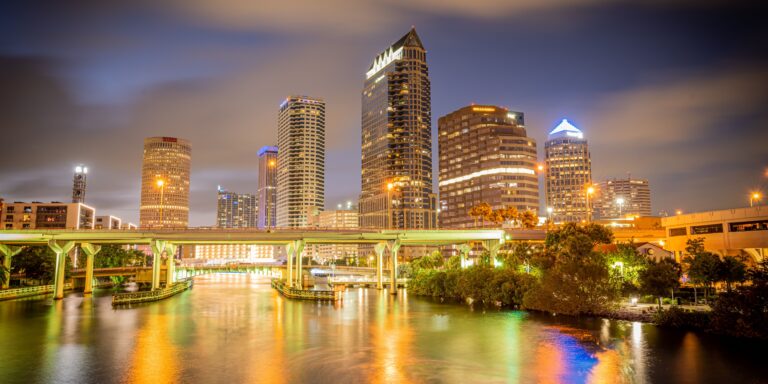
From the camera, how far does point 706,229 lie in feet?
313

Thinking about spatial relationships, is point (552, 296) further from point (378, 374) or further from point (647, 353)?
point (378, 374)

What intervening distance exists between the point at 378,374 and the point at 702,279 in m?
45.6

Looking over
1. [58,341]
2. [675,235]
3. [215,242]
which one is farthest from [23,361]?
[675,235]

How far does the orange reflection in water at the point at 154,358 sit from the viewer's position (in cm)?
3153

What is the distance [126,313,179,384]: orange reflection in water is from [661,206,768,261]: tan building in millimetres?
86285

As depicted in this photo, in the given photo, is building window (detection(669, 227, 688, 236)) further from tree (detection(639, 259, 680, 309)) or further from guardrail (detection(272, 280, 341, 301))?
guardrail (detection(272, 280, 341, 301))

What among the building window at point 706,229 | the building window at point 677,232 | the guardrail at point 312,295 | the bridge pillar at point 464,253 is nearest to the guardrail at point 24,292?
the guardrail at point 312,295

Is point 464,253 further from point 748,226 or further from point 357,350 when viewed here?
point 357,350

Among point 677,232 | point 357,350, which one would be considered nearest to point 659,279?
point 357,350

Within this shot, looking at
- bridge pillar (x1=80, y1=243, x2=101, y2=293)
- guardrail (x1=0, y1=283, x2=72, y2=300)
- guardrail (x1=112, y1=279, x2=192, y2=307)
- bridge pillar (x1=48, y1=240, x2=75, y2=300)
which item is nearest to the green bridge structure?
bridge pillar (x1=48, y1=240, x2=75, y2=300)

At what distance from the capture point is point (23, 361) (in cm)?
3697

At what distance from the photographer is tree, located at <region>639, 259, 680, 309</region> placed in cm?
5725

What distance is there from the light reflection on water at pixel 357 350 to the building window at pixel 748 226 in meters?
48.5

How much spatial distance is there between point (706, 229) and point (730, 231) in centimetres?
602
